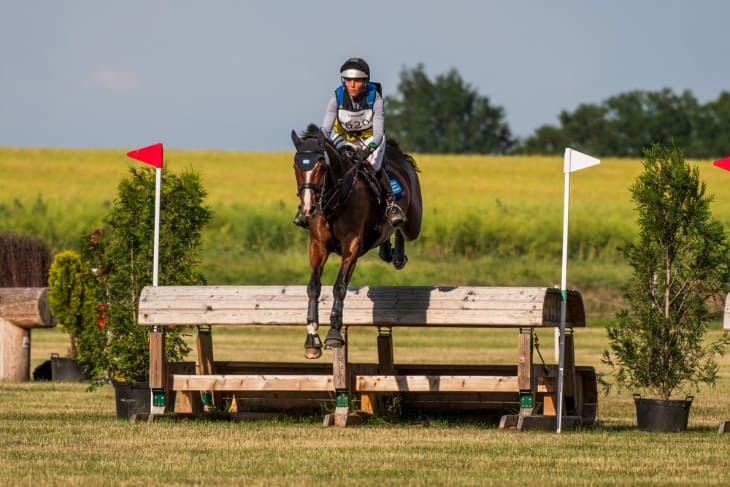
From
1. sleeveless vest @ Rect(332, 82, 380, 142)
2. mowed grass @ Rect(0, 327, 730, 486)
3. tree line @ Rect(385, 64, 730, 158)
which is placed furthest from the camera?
tree line @ Rect(385, 64, 730, 158)

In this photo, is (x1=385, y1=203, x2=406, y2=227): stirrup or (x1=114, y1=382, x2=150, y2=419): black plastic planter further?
(x1=114, y1=382, x2=150, y2=419): black plastic planter

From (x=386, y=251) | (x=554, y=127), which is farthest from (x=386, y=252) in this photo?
(x=554, y=127)

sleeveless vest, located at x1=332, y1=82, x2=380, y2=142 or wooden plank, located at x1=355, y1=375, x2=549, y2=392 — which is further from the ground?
sleeveless vest, located at x1=332, y1=82, x2=380, y2=142

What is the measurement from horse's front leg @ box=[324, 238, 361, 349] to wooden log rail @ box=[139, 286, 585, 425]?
1.37 ft

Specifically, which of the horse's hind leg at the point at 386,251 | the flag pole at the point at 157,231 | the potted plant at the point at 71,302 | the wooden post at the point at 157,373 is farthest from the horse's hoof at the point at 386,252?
the potted plant at the point at 71,302

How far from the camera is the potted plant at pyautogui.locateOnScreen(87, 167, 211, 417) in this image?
44.6 feet

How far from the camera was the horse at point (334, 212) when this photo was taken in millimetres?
11305

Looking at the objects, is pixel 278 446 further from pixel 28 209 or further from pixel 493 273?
pixel 28 209

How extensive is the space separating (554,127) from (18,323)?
84.1 metres

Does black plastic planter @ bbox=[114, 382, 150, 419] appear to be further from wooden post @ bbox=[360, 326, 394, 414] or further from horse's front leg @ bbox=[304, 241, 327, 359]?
horse's front leg @ bbox=[304, 241, 327, 359]

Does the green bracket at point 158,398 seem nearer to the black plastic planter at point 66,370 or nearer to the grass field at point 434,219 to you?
the black plastic planter at point 66,370

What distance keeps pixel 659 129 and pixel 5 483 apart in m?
84.6

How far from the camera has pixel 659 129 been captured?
9050cm

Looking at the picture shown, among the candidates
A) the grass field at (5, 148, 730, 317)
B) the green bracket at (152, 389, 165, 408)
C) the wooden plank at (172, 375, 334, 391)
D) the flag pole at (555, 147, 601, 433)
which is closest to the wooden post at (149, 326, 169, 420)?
the green bracket at (152, 389, 165, 408)
